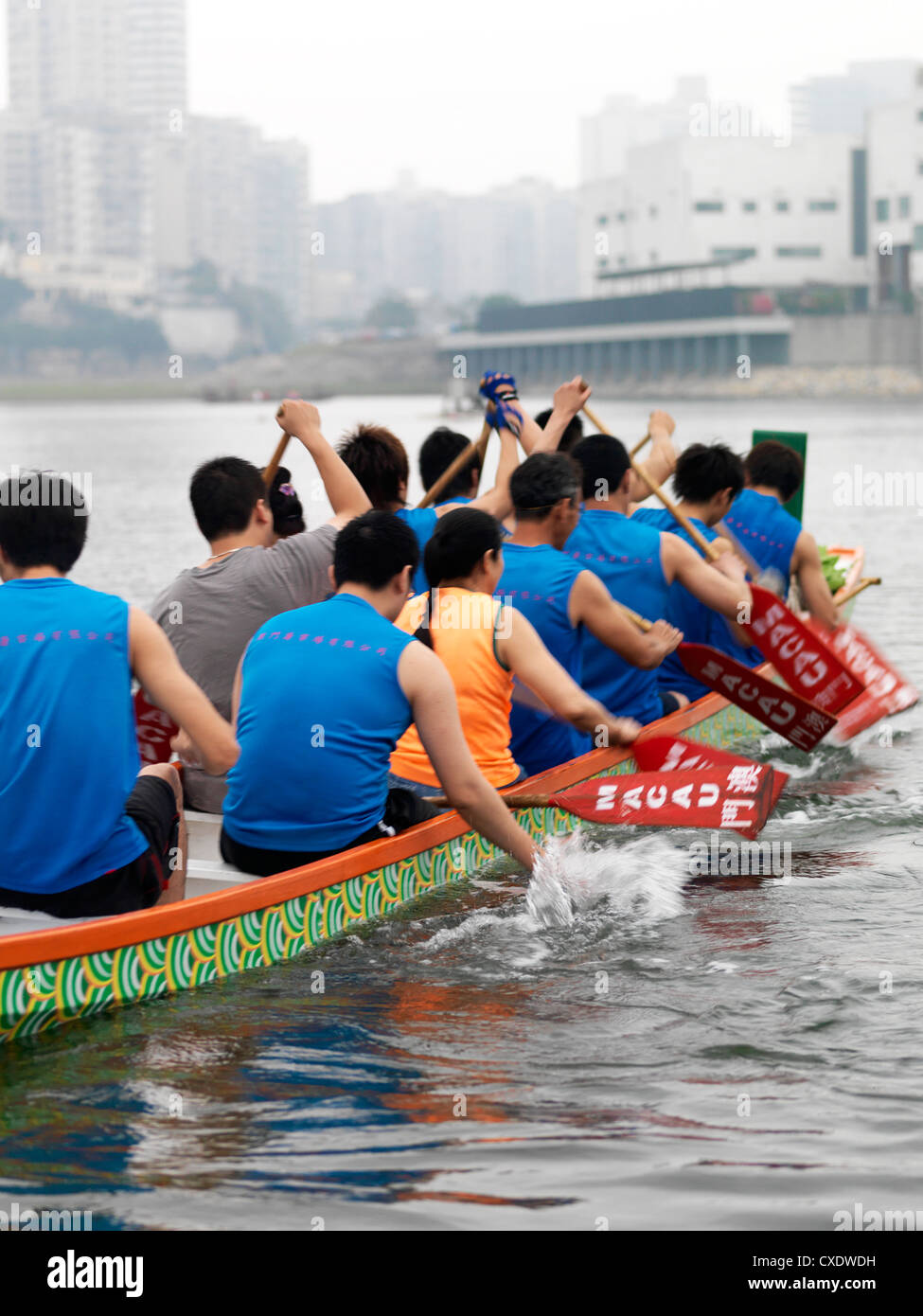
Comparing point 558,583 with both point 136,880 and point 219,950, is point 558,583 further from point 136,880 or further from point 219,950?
point 136,880

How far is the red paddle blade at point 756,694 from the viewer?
320 inches

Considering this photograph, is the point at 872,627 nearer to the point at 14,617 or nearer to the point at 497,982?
the point at 497,982

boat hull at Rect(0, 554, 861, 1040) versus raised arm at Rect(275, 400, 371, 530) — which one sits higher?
raised arm at Rect(275, 400, 371, 530)

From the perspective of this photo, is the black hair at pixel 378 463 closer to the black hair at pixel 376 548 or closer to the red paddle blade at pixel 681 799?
the red paddle blade at pixel 681 799

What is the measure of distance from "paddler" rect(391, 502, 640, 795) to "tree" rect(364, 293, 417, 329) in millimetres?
169623

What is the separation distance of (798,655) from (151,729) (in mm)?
3529

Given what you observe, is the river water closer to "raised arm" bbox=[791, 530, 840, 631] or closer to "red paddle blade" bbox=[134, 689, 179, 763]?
"red paddle blade" bbox=[134, 689, 179, 763]

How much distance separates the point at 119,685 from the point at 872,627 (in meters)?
13.0

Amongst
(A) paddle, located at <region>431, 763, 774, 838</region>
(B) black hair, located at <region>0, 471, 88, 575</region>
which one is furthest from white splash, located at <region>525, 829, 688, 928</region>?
(B) black hair, located at <region>0, 471, 88, 575</region>

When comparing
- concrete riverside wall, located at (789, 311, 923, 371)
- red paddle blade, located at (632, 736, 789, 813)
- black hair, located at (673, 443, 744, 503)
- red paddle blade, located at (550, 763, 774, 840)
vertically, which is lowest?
red paddle blade, located at (550, 763, 774, 840)

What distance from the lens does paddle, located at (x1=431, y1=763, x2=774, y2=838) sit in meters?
6.51

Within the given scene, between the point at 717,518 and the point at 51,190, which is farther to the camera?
the point at 51,190
